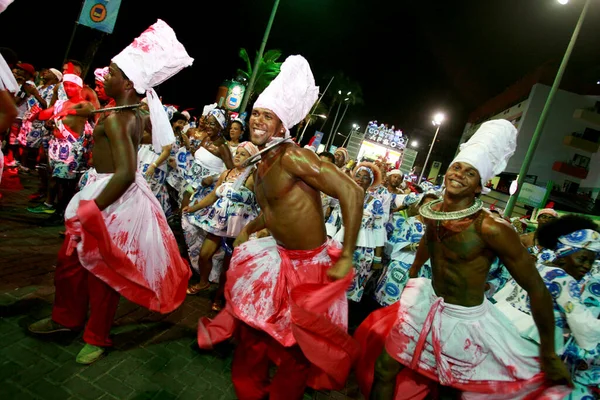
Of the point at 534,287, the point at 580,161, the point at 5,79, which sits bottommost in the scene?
the point at 534,287

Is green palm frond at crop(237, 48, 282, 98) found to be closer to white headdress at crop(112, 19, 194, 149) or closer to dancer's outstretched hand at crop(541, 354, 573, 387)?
white headdress at crop(112, 19, 194, 149)

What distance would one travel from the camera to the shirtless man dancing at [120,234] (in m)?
2.59

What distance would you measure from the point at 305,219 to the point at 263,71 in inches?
1133

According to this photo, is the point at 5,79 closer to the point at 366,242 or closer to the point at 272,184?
the point at 272,184

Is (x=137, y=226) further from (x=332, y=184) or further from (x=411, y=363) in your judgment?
(x=411, y=363)

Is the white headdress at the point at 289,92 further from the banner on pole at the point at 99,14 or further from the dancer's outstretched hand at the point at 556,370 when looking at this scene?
the banner on pole at the point at 99,14

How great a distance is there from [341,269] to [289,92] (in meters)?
1.31

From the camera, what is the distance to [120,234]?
2.69 meters

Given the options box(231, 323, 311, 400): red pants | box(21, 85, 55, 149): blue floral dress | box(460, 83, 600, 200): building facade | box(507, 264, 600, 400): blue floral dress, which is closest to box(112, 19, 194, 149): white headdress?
box(231, 323, 311, 400): red pants

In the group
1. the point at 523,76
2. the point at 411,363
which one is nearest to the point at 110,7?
the point at 411,363

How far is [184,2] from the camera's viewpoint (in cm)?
2136

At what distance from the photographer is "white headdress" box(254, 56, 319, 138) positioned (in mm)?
2570

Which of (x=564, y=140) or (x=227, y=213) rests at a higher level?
(x=564, y=140)

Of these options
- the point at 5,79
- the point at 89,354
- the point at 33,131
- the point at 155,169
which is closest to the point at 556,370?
the point at 89,354
